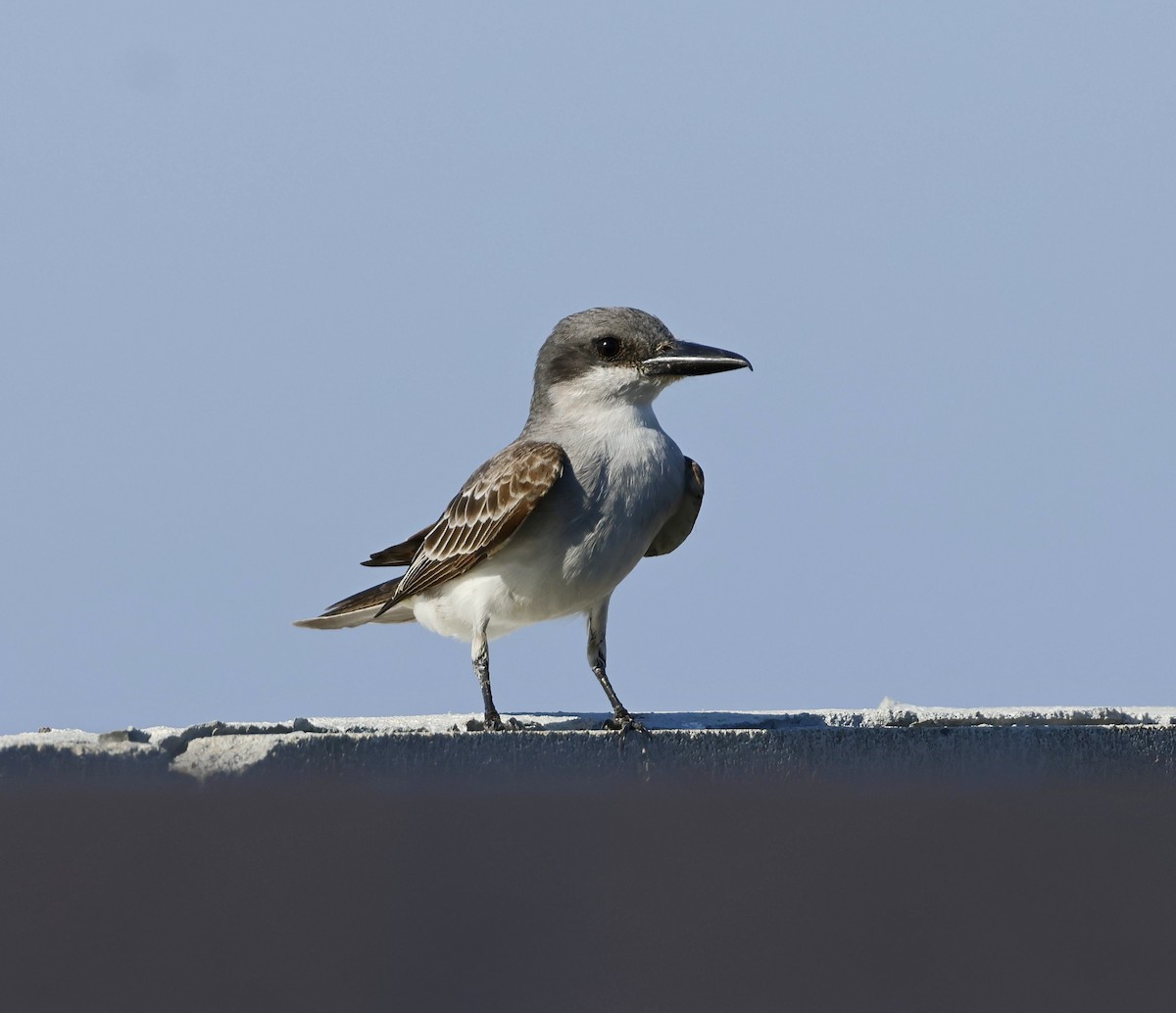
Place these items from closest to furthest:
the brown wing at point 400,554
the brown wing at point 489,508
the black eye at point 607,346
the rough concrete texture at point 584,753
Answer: the rough concrete texture at point 584,753 < the brown wing at point 489,508 < the black eye at point 607,346 < the brown wing at point 400,554

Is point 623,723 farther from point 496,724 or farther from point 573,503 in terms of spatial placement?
point 573,503

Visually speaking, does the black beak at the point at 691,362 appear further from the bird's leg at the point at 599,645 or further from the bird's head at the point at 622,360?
the bird's leg at the point at 599,645

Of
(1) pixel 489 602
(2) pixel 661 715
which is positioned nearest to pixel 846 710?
(2) pixel 661 715

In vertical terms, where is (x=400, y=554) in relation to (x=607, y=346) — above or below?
below

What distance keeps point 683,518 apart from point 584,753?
197 centimetres

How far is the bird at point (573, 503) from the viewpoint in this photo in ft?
20.1

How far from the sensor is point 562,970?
475cm

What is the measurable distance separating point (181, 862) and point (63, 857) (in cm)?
33

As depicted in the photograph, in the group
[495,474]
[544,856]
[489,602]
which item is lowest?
[544,856]

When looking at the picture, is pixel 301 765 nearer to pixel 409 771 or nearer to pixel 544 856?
pixel 409 771

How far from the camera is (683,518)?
6.76m

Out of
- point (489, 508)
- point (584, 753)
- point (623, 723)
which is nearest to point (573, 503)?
point (489, 508)

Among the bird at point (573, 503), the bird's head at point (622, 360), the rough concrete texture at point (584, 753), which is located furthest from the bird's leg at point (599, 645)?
the rough concrete texture at point (584, 753)

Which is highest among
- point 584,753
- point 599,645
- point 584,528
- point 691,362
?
point 691,362
